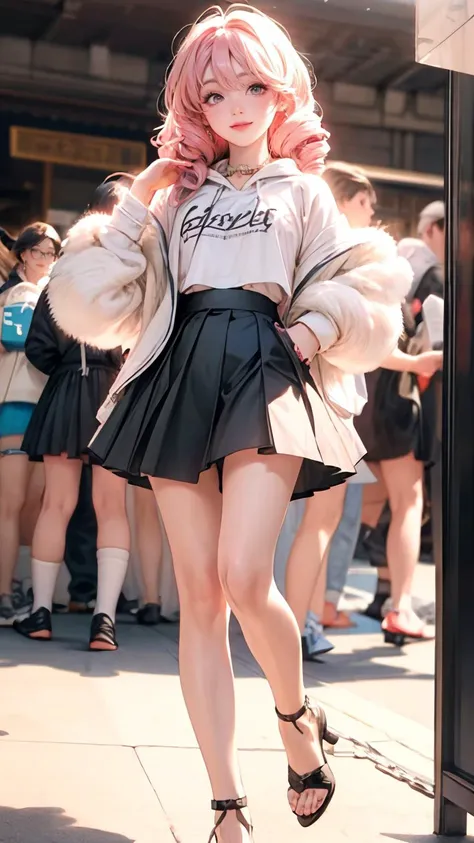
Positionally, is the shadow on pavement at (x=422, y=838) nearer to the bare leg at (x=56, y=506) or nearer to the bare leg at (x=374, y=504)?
the bare leg at (x=56, y=506)

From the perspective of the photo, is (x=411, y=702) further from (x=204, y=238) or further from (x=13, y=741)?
(x=204, y=238)

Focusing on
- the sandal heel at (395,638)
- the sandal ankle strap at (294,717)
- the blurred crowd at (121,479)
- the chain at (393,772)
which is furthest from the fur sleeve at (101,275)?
the sandal heel at (395,638)

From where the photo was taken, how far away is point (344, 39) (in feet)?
24.6

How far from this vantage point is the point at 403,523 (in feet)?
16.0

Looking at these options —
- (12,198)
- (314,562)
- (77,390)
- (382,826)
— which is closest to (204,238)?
(382,826)

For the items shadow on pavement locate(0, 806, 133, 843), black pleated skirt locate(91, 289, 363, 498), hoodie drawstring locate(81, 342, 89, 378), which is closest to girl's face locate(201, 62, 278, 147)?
black pleated skirt locate(91, 289, 363, 498)

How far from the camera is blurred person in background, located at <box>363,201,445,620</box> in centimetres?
499

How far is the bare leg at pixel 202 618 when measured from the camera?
2336mm

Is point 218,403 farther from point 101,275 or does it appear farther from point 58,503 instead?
point 58,503

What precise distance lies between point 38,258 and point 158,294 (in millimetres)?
2638

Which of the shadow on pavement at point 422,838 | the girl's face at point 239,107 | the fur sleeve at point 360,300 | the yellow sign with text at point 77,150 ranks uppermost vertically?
the yellow sign with text at point 77,150

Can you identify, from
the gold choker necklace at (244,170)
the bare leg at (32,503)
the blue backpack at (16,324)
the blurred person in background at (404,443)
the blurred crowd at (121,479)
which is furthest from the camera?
the bare leg at (32,503)

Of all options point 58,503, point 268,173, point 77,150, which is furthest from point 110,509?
point 77,150

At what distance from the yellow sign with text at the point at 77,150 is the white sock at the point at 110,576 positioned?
337 centimetres
